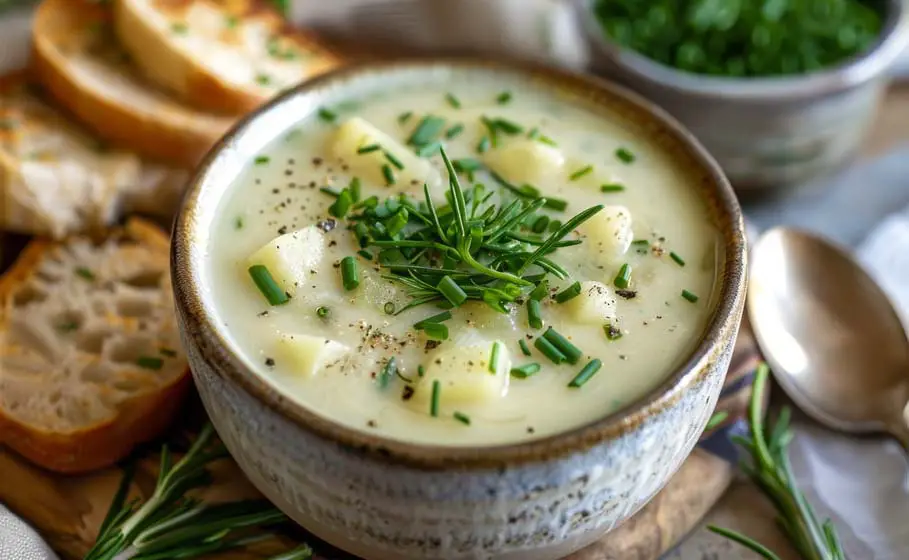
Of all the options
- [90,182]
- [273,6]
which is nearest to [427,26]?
[273,6]

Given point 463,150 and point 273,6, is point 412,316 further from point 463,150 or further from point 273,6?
point 273,6

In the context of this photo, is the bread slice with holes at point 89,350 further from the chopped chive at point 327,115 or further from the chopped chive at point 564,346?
the chopped chive at point 564,346

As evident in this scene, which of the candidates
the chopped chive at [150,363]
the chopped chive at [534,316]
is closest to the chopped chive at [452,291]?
the chopped chive at [534,316]

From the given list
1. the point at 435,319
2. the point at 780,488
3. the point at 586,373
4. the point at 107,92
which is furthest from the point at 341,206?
the point at 107,92

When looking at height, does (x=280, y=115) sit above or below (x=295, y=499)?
above

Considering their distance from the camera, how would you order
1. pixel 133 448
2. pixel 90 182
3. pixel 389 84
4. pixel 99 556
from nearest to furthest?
pixel 99 556 < pixel 133 448 < pixel 389 84 < pixel 90 182

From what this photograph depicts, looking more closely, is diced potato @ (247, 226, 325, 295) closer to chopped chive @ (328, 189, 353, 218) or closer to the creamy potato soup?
the creamy potato soup

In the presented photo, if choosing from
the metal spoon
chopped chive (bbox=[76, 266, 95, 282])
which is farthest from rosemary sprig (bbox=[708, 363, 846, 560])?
chopped chive (bbox=[76, 266, 95, 282])

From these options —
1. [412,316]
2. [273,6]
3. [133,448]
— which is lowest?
[133,448]
